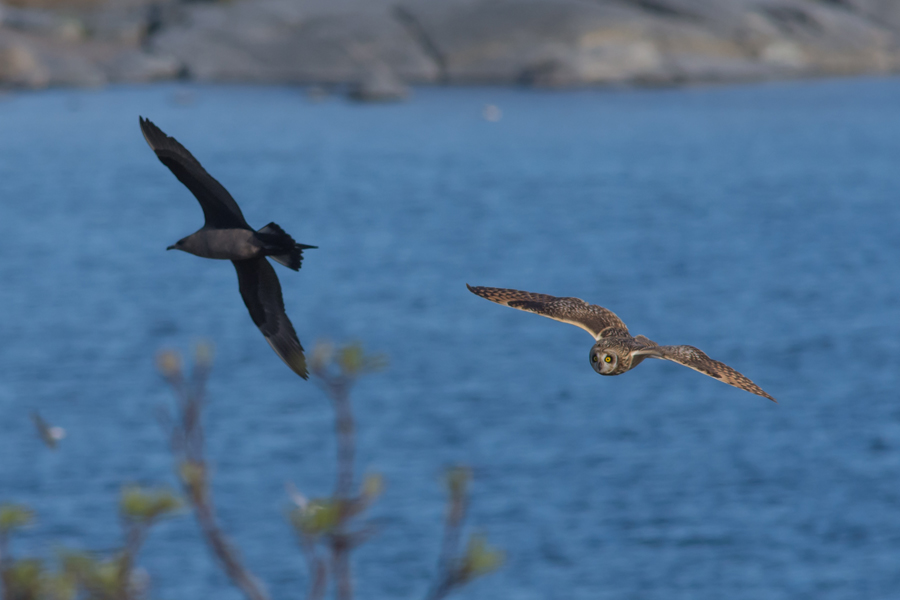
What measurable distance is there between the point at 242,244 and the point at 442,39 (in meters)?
88.0

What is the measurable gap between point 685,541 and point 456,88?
221 feet

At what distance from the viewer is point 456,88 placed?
107 meters

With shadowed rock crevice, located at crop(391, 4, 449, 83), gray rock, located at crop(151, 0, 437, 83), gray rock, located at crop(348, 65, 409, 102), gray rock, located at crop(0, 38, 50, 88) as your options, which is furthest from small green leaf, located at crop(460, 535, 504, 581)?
gray rock, located at crop(348, 65, 409, 102)

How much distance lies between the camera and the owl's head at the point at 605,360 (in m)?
6.44

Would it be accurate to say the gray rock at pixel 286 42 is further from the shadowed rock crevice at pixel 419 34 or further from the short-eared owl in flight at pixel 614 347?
the short-eared owl in flight at pixel 614 347

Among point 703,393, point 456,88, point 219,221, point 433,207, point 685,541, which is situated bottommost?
point 219,221

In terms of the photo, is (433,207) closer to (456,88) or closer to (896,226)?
(456,88)

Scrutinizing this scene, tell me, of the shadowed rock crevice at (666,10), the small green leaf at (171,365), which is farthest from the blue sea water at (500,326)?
the small green leaf at (171,365)

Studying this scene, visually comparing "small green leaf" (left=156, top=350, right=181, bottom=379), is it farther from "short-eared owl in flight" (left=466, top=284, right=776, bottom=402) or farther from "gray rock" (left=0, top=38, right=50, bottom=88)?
"gray rock" (left=0, top=38, right=50, bottom=88)

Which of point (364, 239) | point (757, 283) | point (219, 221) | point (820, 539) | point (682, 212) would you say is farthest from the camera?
point (682, 212)

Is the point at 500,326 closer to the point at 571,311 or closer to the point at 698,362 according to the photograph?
A: the point at 571,311

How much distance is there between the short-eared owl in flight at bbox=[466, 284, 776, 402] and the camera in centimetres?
627

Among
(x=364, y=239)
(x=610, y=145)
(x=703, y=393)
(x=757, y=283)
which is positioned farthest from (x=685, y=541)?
(x=610, y=145)

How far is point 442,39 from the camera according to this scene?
91438 millimetres
